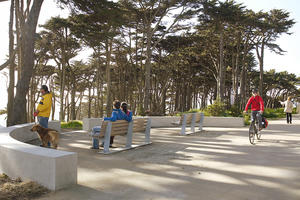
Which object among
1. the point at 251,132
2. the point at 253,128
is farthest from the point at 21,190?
the point at 253,128

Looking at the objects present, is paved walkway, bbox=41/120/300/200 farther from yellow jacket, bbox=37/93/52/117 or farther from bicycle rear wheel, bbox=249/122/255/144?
yellow jacket, bbox=37/93/52/117

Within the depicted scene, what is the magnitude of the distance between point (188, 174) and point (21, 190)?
244cm

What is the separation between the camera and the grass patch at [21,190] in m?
3.22

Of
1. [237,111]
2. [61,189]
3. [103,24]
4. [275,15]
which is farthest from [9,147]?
[275,15]

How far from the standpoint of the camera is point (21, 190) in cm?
334

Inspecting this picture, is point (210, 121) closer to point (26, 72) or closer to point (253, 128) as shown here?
point (253, 128)

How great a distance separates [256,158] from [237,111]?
11541 mm

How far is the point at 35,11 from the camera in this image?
10.1 m

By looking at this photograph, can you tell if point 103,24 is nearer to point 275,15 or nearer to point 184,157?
point 184,157

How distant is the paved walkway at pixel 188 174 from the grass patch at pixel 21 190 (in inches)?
7.1

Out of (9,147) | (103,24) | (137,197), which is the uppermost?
(103,24)

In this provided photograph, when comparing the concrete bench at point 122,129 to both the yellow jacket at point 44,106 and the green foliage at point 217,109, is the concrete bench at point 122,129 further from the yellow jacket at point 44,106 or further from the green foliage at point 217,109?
the green foliage at point 217,109

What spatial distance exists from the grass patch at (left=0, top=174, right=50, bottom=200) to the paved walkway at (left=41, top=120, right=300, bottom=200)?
0.18 meters

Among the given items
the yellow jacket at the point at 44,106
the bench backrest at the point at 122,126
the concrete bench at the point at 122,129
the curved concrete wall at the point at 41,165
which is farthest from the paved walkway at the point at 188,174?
the yellow jacket at the point at 44,106
